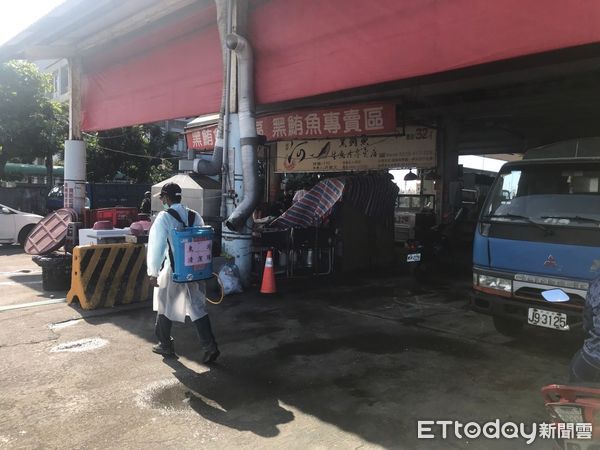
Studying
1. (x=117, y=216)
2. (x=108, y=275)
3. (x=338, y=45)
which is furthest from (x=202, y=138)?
(x=338, y=45)

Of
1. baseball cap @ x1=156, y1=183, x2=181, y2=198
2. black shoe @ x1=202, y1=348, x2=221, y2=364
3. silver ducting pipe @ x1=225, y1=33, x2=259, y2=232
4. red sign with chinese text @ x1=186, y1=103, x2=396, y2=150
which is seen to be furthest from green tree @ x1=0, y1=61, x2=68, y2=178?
black shoe @ x1=202, y1=348, x2=221, y2=364

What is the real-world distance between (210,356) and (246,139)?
4461mm

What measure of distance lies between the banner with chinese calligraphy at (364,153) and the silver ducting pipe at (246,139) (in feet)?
21.1

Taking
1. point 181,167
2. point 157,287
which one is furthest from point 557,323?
point 181,167

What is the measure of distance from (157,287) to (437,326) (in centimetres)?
381

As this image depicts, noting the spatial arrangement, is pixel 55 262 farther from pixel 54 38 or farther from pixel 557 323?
pixel 557 323

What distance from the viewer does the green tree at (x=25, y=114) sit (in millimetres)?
17969

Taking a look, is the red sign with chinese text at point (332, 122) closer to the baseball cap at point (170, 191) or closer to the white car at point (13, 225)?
the baseball cap at point (170, 191)

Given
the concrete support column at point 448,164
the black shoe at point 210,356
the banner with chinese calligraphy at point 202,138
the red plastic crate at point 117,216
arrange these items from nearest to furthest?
1. the black shoe at point 210,356
2. the red plastic crate at point 117,216
3. the concrete support column at point 448,164
4. the banner with chinese calligraphy at point 202,138

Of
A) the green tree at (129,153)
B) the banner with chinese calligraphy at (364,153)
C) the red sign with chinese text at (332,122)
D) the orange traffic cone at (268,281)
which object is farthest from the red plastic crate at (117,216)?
the green tree at (129,153)

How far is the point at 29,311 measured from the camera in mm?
7090

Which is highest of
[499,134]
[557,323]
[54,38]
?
[54,38]

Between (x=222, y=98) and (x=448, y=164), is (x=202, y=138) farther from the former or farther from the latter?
(x=448, y=164)

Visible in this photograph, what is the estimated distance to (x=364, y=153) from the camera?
1450 centimetres
